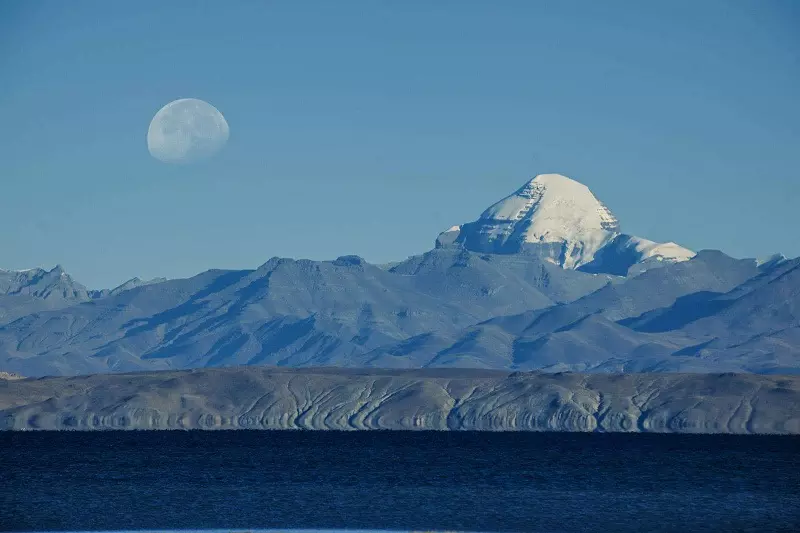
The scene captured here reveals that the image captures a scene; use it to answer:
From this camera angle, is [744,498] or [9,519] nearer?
[9,519]

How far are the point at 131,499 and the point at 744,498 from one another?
7225 cm

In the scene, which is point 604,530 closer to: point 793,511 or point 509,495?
point 793,511

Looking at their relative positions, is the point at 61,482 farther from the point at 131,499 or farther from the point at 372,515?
the point at 372,515

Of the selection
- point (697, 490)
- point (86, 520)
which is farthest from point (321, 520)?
point (697, 490)

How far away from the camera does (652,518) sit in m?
138

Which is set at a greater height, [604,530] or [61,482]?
[604,530]

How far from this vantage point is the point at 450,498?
163 m

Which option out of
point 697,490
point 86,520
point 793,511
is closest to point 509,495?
point 697,490

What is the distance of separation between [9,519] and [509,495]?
63.4m

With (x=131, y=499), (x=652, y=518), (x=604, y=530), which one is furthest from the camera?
(x=131, y=499)

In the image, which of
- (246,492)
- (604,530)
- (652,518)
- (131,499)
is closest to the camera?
(604,530)

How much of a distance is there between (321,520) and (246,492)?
39.2 metres

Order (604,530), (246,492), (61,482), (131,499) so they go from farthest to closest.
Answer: (61,482) < (246,492) < (131,499) < (604,530)

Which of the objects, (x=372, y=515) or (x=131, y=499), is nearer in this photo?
(x=372, y=515)
